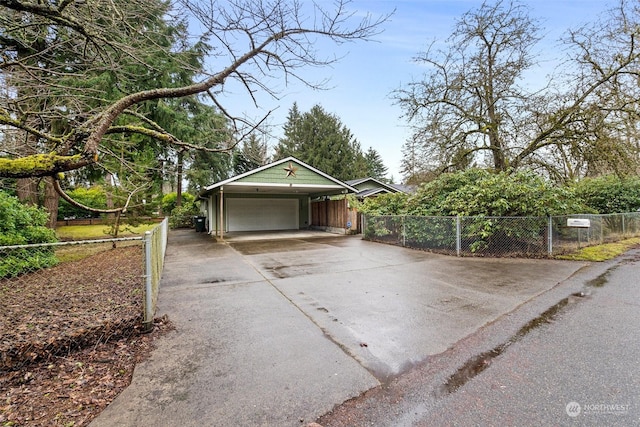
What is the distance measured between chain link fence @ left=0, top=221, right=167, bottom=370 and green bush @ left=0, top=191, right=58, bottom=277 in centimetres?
2

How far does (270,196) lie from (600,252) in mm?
14793

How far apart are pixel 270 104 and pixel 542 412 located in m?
4.66

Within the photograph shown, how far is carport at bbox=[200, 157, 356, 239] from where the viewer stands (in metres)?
13.3

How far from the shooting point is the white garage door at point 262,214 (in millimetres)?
16859

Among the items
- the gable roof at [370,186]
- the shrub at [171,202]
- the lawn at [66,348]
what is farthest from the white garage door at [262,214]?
the lawn at [66,348]

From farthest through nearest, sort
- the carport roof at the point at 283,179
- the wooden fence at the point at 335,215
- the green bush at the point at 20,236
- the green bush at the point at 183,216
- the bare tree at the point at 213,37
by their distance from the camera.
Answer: the green bush at the point at 183,216 < the wooden fence at the point at 335,215 < the carport roof at the point at 283,179 < the green bush at the point at 20,236 < the bare tree at the point at 213,37

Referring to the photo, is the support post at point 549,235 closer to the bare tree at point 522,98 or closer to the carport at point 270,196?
the bare tree at point 522,98

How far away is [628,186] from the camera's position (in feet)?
37.6

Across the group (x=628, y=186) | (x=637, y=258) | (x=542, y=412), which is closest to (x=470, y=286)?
(x=542, y=412)

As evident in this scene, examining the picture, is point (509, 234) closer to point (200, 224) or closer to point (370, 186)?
point (370, 186)
